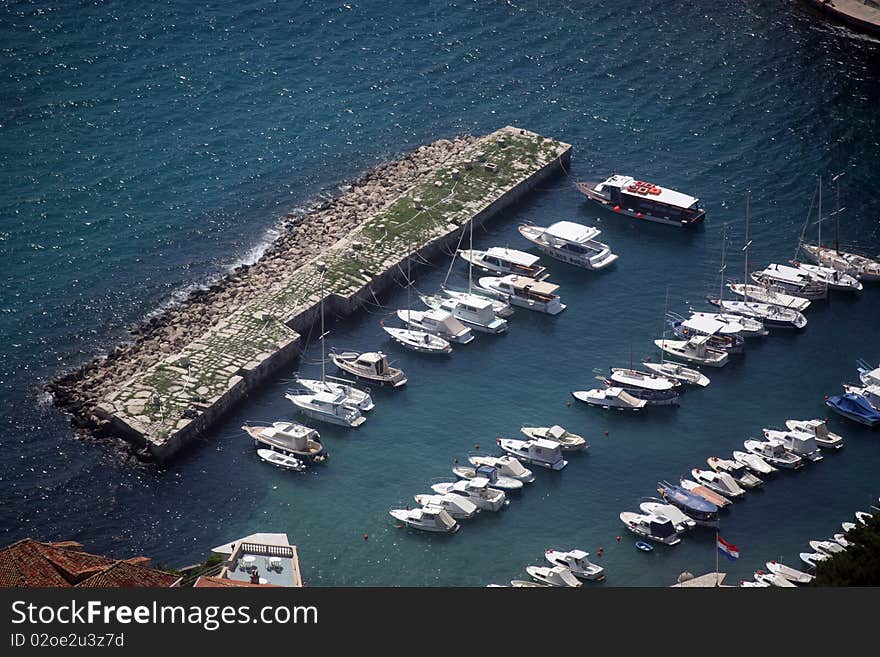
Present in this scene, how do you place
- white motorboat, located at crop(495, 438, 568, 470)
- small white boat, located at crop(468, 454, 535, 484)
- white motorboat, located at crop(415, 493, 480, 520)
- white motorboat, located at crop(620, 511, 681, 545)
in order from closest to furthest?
white motorboat, located at crop(620, 511, 681, 545) → white motorboat, located at crop(415, 493, 480, 520) → small white boat, located at crop(468, 454, 535, 484) → white motorboat, located at crop(495, 438, 568, 470)

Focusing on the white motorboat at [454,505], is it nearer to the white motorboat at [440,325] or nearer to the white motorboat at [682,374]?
the white motorboat at [440,325]

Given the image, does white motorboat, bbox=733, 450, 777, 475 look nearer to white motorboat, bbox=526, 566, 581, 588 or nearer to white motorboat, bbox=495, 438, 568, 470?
white motorboat, bbox=495, 438, 568, 470

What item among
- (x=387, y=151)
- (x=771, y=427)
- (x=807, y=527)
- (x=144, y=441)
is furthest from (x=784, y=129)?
(x=144, y=441)

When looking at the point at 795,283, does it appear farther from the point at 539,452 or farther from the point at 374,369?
the point at 374,369

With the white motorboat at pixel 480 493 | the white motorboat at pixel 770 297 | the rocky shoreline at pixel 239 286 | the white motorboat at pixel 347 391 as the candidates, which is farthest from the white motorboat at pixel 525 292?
the white motorboat at pixel 480 493

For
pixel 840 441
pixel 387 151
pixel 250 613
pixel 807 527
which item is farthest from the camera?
pixel 387 151

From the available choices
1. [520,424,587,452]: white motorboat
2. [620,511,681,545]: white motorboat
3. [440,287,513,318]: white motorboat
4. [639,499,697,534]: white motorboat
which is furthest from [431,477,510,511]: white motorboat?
[440,287,513,318]: white motorboat

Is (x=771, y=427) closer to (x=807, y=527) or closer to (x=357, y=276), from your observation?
(x=807, y=527)

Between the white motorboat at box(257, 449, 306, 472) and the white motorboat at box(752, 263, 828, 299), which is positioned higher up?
the white motorboat at box(752, 263, 828, 299)
